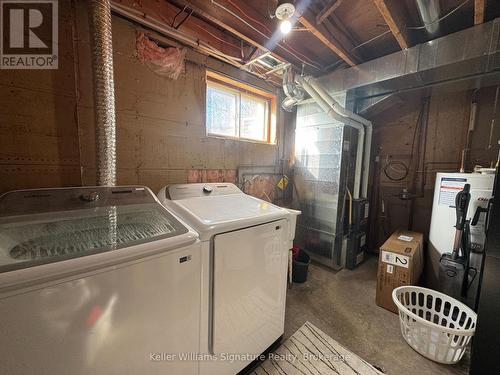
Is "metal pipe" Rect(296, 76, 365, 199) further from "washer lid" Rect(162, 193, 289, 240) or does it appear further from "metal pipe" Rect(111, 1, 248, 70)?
"washer lid" Rect(162, 193, 289, 240)

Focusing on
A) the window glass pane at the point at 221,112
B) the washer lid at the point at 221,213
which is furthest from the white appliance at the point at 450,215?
the window glass pane at the point at 221,112

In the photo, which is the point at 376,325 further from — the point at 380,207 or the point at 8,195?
the point at 8,195

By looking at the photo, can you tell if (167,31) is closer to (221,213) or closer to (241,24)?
(241,24)

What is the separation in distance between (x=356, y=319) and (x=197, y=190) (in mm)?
1902

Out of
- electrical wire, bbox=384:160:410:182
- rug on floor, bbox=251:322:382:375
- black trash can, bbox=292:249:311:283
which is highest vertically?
electrical wire, bbox=384:160:410:182

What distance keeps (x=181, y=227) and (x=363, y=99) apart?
9.32ft

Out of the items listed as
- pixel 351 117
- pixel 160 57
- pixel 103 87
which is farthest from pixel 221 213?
pixel 351 117

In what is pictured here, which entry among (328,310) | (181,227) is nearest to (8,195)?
(181,227)

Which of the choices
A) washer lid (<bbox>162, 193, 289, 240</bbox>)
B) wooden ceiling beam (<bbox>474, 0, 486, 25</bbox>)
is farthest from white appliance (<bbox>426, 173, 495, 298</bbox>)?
washer lid (<bbox>162, 193, 289, 240</bbox>)

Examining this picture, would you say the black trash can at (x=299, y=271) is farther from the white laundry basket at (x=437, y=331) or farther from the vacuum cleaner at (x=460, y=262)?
the vacuum cleaner at (x=460, y=262)

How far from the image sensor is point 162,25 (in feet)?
5.45

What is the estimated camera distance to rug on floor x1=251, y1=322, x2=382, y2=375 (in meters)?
1.44

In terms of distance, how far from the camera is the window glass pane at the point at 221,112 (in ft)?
7.64

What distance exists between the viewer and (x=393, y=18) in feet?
5.15
